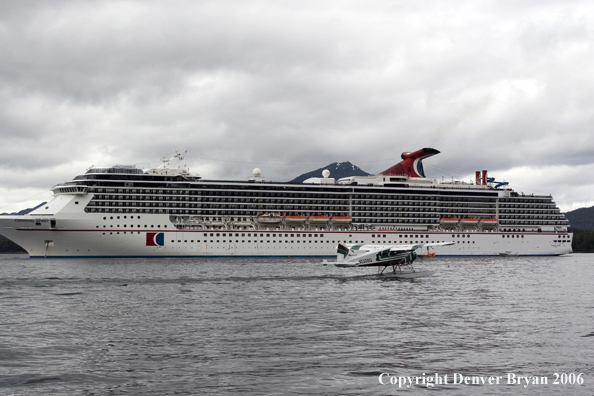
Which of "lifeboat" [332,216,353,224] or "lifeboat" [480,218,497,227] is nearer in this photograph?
"lifeboat" [332,216,353,224]

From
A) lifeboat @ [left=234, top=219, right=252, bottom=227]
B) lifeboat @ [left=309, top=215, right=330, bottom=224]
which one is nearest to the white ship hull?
lifeboat @ [left=234, top=219, right=252, bottom=227]

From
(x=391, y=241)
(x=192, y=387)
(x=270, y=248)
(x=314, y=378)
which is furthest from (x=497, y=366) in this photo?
(x=391, y=241)

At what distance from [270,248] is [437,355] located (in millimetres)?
75439

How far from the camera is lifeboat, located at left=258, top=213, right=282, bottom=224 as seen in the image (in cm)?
9894

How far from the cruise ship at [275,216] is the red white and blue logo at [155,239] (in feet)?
0.49

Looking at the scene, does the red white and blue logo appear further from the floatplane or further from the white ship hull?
the floatplane

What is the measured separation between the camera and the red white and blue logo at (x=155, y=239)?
296 feet

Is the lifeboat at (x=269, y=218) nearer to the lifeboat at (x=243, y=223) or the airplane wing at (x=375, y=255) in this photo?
the lifeboat at (x=243, y=223)

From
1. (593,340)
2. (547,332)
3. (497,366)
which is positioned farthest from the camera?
(547,332)

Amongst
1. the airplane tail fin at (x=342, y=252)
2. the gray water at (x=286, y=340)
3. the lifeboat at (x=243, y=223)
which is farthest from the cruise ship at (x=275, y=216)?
the gray water at (x=286, y=340)

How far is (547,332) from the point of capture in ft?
88.9

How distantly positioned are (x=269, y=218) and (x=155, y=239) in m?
19.3

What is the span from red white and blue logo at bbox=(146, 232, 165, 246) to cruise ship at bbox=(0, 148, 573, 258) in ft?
0.49

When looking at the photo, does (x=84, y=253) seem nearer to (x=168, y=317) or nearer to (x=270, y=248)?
(x=270, y=248)
